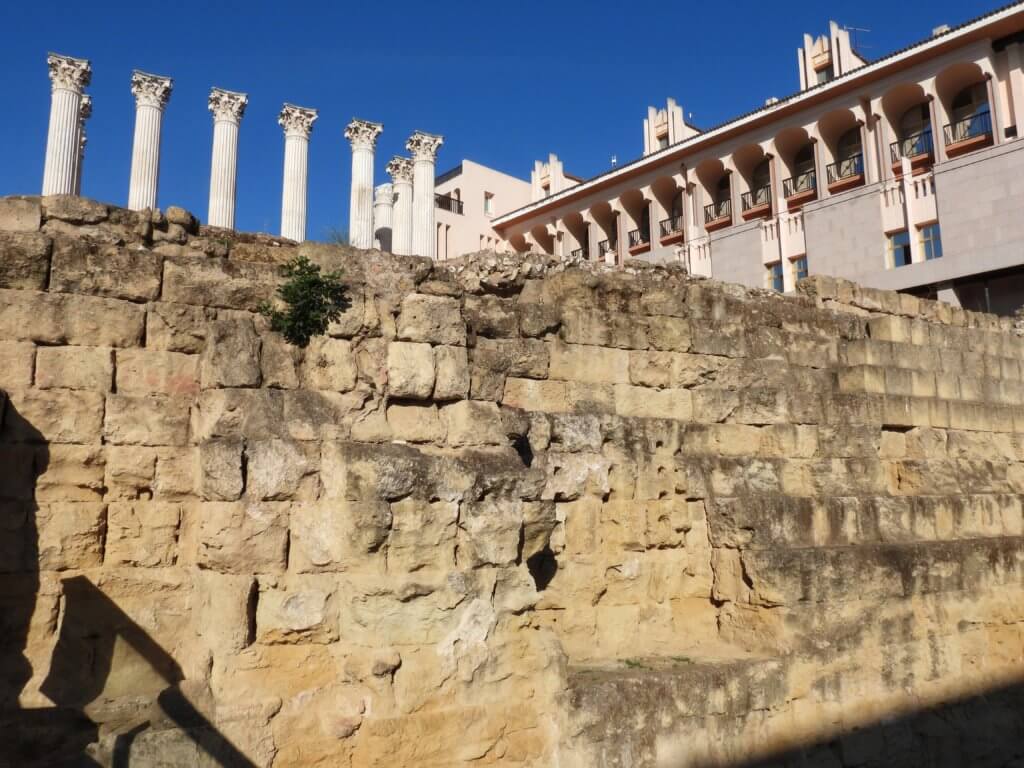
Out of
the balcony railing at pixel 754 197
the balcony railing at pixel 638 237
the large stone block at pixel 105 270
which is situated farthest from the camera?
the balcony railing at pixel 638 237

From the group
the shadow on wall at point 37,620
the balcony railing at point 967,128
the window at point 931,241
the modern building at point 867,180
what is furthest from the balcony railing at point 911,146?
the shadow on wall at point 37,620

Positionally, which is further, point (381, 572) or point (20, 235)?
point (20, 235)

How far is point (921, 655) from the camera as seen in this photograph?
7.24m

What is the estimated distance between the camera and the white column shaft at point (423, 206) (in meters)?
32.1

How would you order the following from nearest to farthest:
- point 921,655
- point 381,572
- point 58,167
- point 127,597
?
point 381,572, point 127,597, point 921,655, point 58,167

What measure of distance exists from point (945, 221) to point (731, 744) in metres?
22.3

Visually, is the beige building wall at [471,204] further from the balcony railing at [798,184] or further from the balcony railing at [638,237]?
the balcony railing at [798,184]

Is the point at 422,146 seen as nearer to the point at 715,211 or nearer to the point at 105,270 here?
the point at 715,211

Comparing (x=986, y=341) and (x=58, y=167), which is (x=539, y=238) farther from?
(x=986, y=341)

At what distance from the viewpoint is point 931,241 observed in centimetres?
2431

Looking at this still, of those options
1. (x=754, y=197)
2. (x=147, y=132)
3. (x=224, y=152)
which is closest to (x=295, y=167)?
(x=224, y=152)

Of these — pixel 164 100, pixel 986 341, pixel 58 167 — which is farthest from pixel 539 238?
pixel 986 341

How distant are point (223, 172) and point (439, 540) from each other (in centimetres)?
2311

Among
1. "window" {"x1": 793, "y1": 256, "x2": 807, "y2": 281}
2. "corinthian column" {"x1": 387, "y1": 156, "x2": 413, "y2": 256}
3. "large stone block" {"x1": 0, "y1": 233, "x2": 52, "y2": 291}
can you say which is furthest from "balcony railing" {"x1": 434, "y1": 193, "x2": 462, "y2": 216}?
"large stone block" {"x1": 0, "y1": 233, "x2": 52, "y2": 291}
